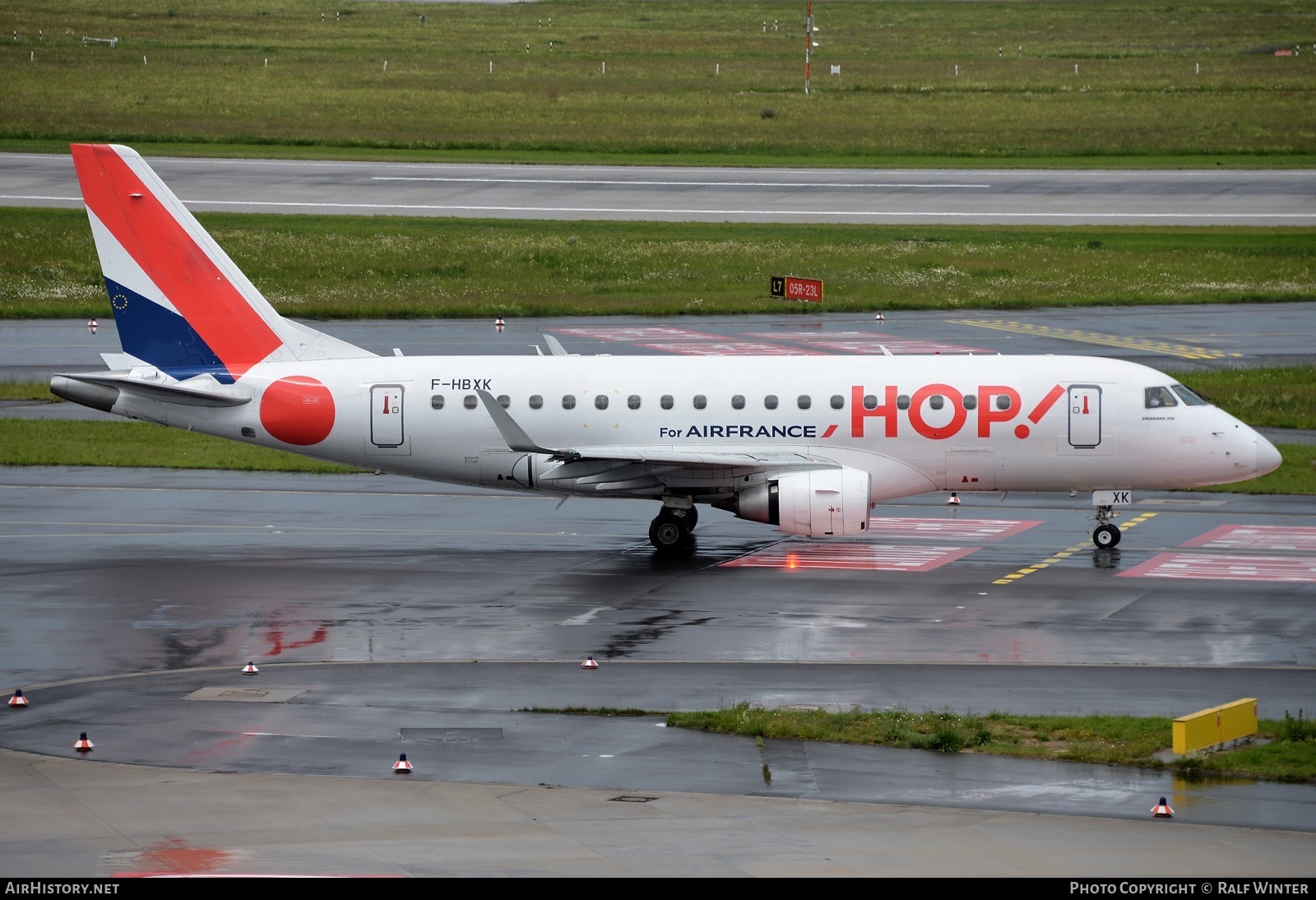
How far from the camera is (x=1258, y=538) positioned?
133 feet

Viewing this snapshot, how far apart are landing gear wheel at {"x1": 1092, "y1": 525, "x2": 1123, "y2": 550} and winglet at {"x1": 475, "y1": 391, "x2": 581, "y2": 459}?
39.4 ft

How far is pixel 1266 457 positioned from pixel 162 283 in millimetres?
25680

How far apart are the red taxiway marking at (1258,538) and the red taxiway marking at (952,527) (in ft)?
14.0

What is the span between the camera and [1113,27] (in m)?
180

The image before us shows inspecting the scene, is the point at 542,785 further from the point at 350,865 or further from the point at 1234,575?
the point at 1234,575

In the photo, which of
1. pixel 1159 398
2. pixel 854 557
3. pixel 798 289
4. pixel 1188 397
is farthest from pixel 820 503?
pixel 798 289

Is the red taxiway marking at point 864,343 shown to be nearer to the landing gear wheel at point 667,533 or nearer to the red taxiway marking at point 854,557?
the red taxiway marking at point 854,557

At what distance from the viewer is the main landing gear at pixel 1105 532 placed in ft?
129

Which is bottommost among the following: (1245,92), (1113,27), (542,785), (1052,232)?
(542,785)

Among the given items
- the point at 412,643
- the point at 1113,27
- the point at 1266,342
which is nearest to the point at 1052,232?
the point at 1266,342

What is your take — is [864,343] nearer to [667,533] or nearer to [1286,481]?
[1286,481]

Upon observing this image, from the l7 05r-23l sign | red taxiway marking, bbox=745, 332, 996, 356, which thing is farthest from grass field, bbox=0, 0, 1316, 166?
red taxiway marking, bbox=745, 332, 996, 356

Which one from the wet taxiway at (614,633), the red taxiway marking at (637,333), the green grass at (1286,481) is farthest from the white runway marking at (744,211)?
the wet taxiway at (614,633)

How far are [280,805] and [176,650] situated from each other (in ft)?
32.5
